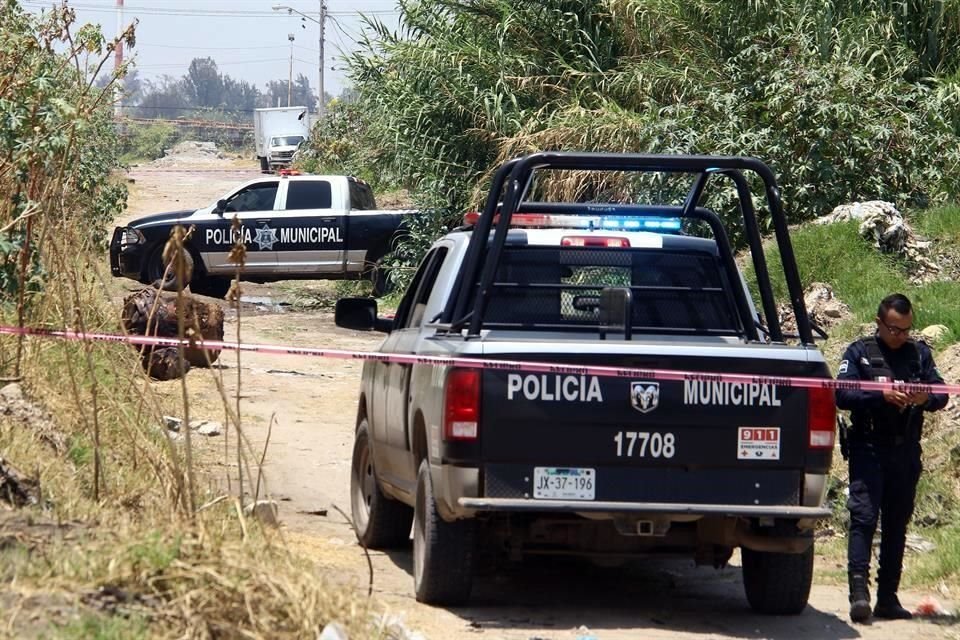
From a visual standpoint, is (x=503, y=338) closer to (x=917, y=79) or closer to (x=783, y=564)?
(x=783, y=564)

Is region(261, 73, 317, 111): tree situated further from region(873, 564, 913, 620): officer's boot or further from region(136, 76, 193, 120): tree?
region(873, 564, 913, 620): officer's boot

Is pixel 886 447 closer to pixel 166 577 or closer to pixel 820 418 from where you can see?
pixel 820 418

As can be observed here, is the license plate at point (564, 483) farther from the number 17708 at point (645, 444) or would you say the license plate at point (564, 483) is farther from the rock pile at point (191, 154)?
the rock pile at point (191, 154)

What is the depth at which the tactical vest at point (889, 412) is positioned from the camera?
6.96m

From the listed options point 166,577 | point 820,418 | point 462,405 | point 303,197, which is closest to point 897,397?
point 820,418

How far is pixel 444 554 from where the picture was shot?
6371 millimetres

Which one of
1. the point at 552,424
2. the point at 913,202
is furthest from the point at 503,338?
the point at 913,202

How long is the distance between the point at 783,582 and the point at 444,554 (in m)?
1.56

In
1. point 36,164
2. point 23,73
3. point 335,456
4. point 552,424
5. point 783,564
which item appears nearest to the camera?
point 552,424

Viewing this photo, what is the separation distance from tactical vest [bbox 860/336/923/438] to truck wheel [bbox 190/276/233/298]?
662 inches

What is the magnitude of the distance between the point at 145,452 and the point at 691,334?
256 centimetres

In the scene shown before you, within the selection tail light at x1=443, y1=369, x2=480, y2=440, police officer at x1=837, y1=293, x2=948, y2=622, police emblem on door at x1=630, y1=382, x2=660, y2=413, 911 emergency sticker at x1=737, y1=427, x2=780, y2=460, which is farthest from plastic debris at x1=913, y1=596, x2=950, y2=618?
tail light at x1=443, y1=369, x2=480, y2=440

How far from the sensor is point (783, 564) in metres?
6.71

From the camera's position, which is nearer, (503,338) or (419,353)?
(503,338)
